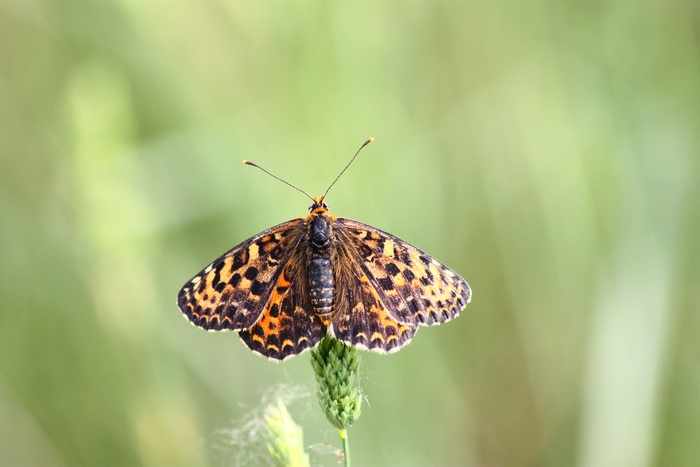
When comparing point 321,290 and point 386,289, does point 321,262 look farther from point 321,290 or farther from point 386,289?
point 386,289

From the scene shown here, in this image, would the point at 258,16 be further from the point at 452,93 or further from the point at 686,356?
the point at 686,356

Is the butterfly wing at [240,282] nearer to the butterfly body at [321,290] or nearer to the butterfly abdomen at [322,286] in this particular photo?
the butterfly body at [321,290]

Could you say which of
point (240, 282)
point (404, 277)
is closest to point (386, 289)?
point (404, 277)

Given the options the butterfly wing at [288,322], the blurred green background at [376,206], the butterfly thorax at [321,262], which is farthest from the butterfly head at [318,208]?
the blurred green background at [376,206]

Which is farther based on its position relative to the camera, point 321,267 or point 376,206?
point 376,206

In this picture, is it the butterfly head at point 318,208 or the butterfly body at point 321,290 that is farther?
the butterfly head at point 318,208

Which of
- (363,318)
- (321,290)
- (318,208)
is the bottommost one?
(363,318)

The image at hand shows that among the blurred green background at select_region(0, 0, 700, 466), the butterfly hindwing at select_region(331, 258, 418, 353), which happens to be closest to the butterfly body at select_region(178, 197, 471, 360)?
the butterfly hindwing at select_region(331, 258, 418, 353)

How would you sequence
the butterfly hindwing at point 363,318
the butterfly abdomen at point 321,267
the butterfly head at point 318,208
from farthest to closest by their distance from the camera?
1. the butterfly head at point 318,208
2. the butterfly abdomen at point 321,267
3. the butterfly hindwing at point 363,318
